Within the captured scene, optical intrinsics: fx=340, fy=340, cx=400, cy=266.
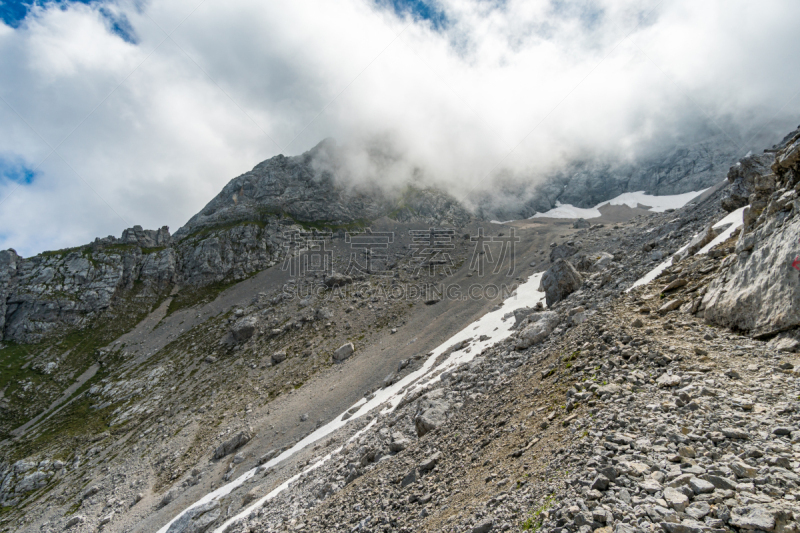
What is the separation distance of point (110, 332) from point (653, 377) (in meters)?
110

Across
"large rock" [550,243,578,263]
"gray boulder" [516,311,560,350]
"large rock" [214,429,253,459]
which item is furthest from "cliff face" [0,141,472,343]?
"gray boulder" [516,311,560,350]

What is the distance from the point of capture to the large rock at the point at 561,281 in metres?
27.6

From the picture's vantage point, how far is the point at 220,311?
3292 inches

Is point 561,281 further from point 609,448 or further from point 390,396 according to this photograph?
point 609,448

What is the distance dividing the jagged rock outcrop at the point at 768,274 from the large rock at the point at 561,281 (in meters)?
15.0

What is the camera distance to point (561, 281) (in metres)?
28.3

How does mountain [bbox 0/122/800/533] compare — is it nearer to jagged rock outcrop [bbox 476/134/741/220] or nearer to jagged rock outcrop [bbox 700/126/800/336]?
jagged rock outcrop [bbox 700/126/800/336]

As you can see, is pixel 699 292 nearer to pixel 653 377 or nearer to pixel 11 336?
pixel 653 377

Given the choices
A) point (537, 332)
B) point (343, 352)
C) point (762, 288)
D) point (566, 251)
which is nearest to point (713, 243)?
point (762, 288)

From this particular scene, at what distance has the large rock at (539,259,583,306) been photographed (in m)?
27.6

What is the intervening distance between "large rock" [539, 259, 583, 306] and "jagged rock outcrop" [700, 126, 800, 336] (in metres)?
15.0

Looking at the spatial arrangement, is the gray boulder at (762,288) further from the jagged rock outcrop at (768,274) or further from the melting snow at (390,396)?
the melting snow at (390,396)

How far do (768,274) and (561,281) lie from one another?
18.3 m

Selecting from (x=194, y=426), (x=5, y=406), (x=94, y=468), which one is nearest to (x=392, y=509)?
(x=194, y=426)
